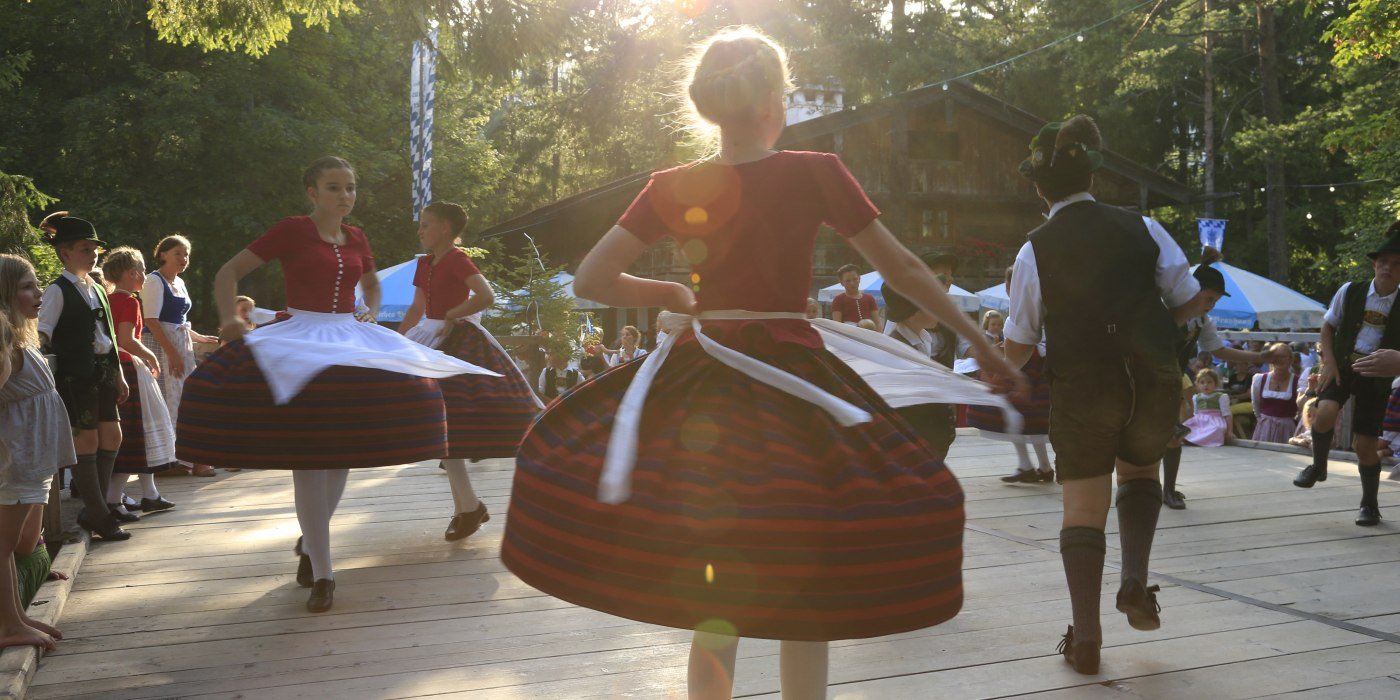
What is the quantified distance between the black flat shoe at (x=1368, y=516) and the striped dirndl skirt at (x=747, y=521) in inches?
200

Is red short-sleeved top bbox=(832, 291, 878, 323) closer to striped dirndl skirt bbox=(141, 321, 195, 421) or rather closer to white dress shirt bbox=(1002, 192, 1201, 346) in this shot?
striped dirndl skirt bbox=(141, 321, 195, 421)

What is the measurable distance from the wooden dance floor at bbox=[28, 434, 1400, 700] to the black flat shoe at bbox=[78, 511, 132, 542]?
0.31 feet

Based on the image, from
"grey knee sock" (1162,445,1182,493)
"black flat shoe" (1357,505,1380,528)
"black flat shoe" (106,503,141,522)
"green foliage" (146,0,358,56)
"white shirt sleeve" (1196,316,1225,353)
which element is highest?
"green foliage" (146,0,358,56)

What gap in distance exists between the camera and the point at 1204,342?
4.66 metres

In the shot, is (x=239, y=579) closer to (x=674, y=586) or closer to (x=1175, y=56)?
(x=674, y=586)

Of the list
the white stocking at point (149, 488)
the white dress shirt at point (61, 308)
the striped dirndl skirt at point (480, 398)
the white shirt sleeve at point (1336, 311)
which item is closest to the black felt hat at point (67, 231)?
the white dress shirt at point (61, 308)

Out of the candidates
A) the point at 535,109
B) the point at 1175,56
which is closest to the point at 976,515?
the point at 1175,56

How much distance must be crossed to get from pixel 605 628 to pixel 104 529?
3.25 m

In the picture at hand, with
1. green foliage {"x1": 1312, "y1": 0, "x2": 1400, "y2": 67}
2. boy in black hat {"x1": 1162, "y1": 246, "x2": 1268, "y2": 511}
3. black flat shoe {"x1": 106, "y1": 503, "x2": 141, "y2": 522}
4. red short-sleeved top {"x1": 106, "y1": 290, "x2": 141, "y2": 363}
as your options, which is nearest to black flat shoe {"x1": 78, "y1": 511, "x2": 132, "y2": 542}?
black flat shoe {"x1": 106, "y1": 503, "x2": 141, "y2": 522}

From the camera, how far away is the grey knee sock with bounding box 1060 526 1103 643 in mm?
3668

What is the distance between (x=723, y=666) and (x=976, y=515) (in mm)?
4557

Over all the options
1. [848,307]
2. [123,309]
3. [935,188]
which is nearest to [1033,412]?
[848,307]

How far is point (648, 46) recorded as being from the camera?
103 feet

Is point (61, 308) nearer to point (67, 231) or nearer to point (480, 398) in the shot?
point (67, 231)
